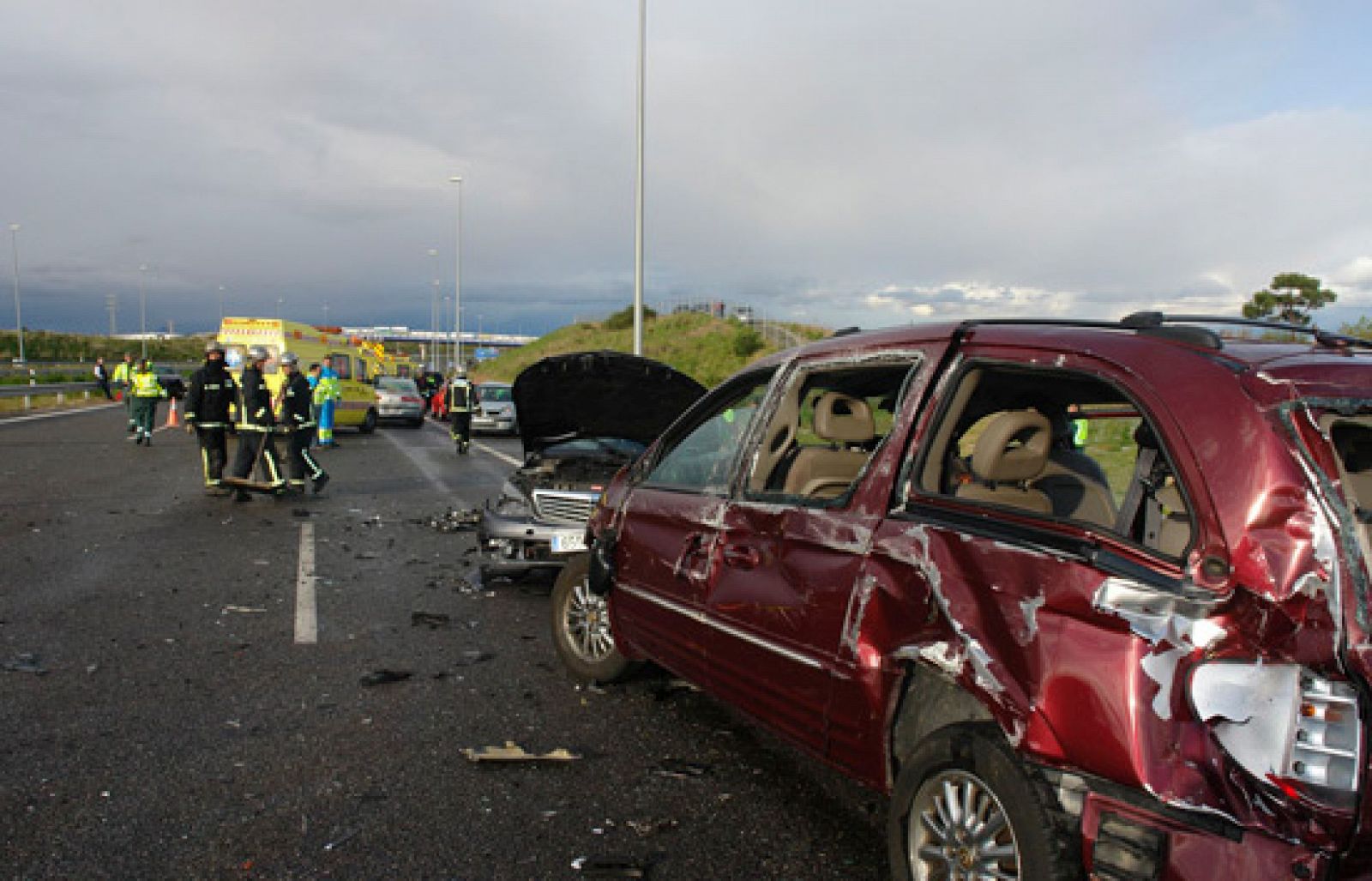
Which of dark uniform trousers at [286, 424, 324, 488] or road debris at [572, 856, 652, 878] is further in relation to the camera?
dark uniform trousers at [286, 424, 324, 488]

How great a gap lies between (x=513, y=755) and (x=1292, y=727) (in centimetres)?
296

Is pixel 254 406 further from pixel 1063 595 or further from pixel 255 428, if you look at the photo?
pixel 1063 595

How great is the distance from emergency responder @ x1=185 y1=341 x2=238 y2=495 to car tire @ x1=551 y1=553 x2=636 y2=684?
8.56 metres

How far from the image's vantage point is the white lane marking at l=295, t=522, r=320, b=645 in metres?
5.93

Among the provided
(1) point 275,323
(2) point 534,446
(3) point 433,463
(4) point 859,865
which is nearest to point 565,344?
(1) point 275,323

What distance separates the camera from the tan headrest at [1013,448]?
313 centimetres

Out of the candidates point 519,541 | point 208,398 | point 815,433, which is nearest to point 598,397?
A: point 519,541

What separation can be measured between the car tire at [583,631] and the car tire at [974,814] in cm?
222

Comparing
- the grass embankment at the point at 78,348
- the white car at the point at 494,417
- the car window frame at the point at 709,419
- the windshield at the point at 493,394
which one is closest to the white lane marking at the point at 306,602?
the car window frame at the point at 709,419

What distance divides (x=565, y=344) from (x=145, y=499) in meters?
62.4

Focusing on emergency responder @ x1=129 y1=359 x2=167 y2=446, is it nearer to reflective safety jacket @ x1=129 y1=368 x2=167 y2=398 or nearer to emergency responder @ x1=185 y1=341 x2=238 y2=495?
reflective safety jacket @ x1=129 y1=368 x2=167 y2=398

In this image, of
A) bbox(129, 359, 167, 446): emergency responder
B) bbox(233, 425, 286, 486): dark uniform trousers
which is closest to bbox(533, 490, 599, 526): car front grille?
bbox(233, 425, 286, 486): dark uniform trousers

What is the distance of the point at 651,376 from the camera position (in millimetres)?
6980

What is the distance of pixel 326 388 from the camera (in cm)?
2014
